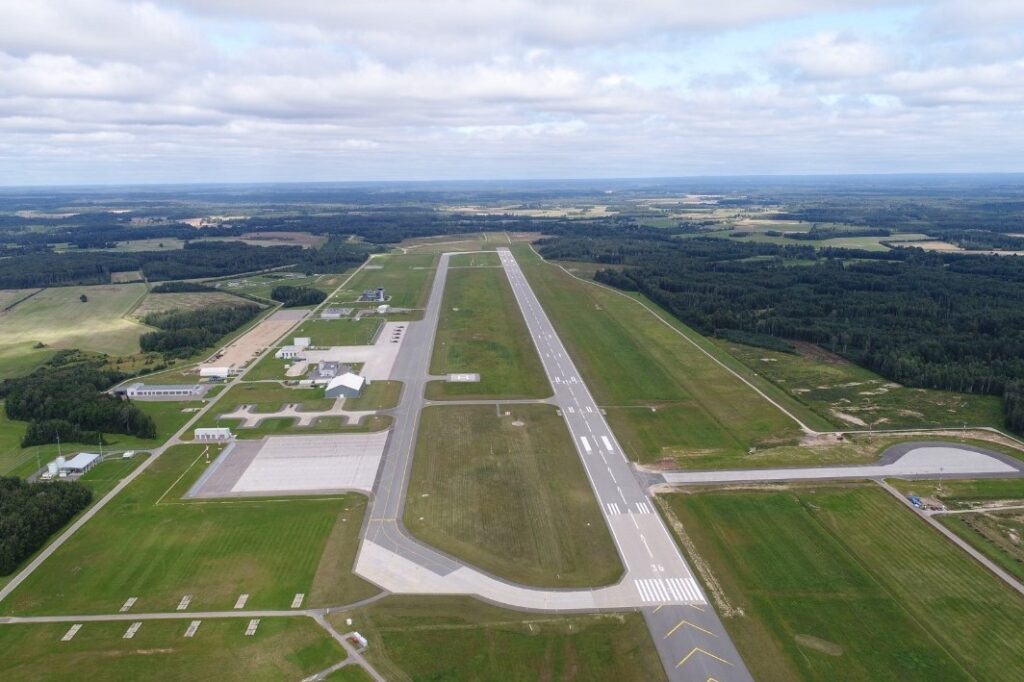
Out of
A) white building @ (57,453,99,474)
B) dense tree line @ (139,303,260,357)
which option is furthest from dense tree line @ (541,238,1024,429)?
white building @ (57,453,99,474)

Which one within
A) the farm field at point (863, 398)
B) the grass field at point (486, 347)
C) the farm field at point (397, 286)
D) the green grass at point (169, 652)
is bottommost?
the green grass at point (169, 652)

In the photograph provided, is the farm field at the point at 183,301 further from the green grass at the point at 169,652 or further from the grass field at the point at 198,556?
the green grass at the point at 169,652

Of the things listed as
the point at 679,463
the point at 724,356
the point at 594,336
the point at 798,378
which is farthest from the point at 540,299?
the point at 679,463

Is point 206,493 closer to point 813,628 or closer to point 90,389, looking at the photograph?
point 90,389

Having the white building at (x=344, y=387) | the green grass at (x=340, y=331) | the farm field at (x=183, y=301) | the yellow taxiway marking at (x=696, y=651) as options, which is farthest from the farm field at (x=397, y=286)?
the yellow taxiway marking at (x=696, y=651)

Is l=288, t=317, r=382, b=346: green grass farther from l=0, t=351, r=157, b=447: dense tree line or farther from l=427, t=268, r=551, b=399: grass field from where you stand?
l=0, t=351, r=157, b=447: dense tree line

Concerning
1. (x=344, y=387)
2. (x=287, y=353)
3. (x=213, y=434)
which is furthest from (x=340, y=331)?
(x=213, y=434)
